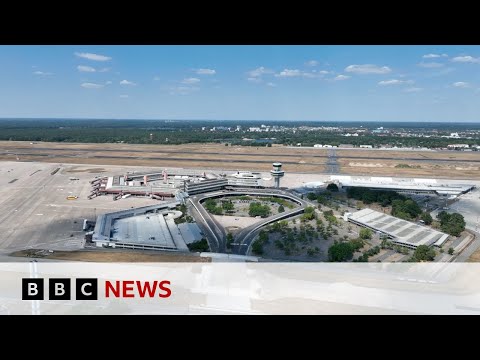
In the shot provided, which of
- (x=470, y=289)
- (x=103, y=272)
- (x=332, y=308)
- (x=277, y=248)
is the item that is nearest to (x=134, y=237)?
(x=103, y=272)

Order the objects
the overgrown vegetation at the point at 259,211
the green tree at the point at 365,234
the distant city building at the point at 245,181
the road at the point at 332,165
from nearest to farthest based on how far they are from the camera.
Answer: the green tree at the point at 365,234 < the overgrown vegetation at the point at 259,211 < the distant city building at the point at 245,181 < the road at the point at 332,165

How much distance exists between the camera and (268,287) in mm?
9203

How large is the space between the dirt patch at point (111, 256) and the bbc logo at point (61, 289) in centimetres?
802

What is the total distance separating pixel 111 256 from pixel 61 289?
912cm

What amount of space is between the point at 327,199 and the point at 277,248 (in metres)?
7.99

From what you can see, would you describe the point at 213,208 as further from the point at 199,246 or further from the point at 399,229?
the point at 399,229

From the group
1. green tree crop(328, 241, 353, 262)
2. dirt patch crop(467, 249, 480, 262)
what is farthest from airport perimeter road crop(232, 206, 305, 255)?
dirt patch crop(467, 249, 480, 262)

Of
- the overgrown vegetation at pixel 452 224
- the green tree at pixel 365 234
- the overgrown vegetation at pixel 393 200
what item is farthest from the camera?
the overgrown vegetation at pixel 393 200

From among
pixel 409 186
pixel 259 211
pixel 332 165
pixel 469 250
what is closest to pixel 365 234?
pixel 469 250

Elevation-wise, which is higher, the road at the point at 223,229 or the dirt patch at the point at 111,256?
the road at the point at 223,229

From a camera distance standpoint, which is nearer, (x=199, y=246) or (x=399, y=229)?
(x=199, y=246)

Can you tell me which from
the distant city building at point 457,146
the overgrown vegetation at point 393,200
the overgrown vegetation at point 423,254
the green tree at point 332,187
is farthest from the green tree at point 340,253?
the distant city building at point 457,146

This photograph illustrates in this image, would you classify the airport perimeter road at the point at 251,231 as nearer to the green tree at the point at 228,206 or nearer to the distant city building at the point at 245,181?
the green tree at the point at 228,206

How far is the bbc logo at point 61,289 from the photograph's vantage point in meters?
2.67
